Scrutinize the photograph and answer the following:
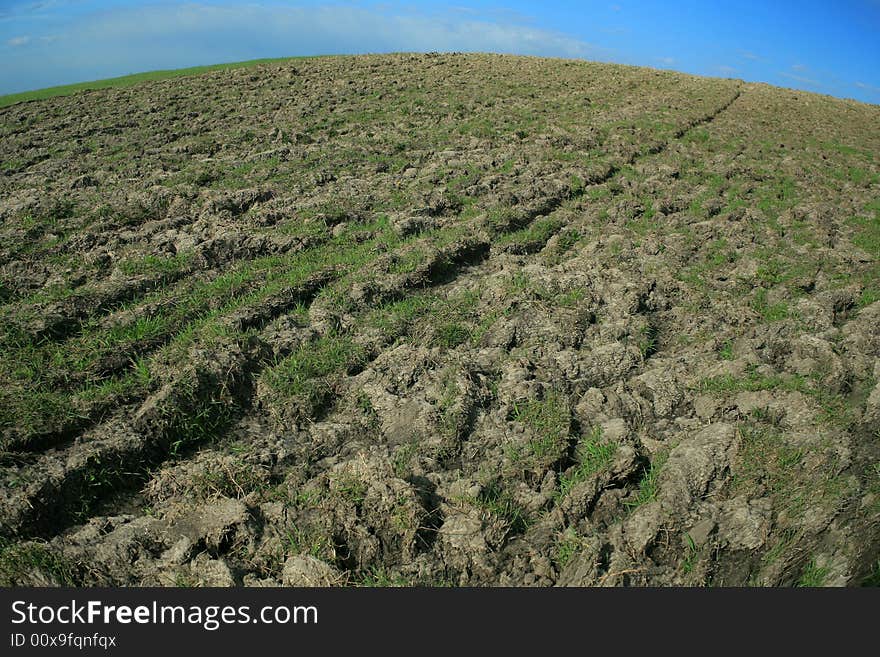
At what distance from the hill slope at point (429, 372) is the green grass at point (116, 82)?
31.9 feet

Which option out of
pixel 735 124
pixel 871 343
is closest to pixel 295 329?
pixel 871 343

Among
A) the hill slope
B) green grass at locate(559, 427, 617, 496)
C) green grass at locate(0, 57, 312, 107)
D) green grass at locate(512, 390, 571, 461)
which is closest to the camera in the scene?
the hill slope

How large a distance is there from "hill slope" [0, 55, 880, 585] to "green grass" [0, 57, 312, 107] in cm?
972

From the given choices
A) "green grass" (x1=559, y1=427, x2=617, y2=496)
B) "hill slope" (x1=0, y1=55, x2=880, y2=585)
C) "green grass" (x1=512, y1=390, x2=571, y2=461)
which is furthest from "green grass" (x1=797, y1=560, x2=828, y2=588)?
"green grass" (x1=512, y1=390, x2=571, y2=461)

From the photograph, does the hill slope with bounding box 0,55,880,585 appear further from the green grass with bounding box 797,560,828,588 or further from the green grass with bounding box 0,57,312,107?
the green grass with bounding box 0,57,312,107

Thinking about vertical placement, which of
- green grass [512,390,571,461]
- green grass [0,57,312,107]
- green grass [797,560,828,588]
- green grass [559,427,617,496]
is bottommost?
green grass [797,560,828,588]

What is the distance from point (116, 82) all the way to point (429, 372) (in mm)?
21675

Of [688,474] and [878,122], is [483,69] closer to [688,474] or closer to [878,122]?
[878,122]

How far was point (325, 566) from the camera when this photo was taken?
10.2 ft

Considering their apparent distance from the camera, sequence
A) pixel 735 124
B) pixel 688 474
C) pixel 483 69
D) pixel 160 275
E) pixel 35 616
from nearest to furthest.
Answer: pixel 35 616 → pixel 688 474 → pixel 160 275 → pixel 735 124 → pixel 483 69

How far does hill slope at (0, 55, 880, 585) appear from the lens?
3.31m

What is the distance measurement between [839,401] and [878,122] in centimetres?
2166

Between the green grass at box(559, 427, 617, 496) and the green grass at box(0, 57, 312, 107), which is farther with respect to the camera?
the green grass at box(0, 57, 312, 107)

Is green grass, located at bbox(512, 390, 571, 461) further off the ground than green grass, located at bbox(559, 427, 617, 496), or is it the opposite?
green grass, located at bbox(512, 390, 571, 461)
